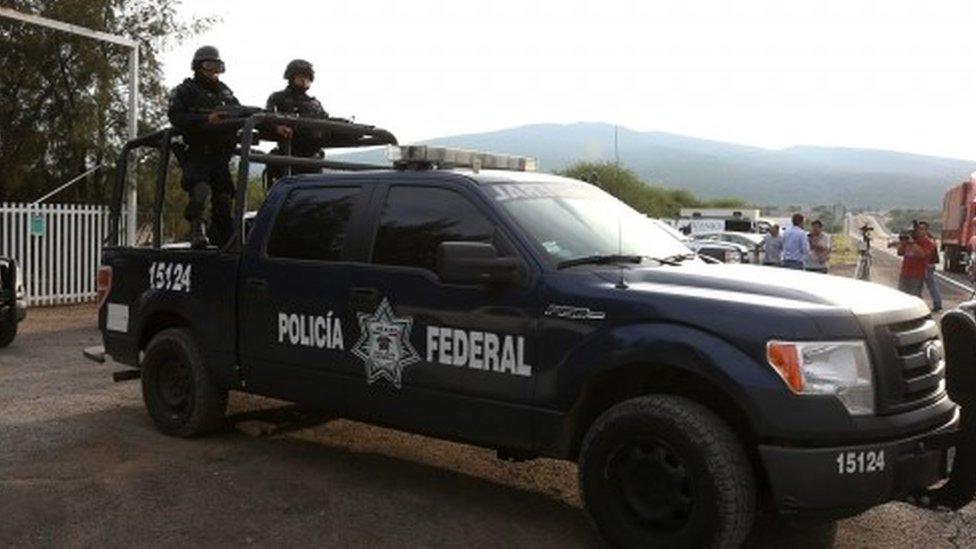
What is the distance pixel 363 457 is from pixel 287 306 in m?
1.13

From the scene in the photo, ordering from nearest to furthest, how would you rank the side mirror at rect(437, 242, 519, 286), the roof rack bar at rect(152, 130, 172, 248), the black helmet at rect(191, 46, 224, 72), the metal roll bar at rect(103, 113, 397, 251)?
the side mirror at rect(437, 242, 519, 286)
the metal roll bar at rect(103, 113, 397, 251)
the roof rack bar at rect(152, 130, 172, 248)
the black helmet at rect(191, 46, 224, 72)

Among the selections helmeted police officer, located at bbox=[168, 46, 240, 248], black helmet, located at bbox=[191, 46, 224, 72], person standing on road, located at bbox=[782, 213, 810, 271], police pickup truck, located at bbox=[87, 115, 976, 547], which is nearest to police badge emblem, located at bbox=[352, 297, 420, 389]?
police pickup truck, located at bbox=[87, 115, 976, 547]

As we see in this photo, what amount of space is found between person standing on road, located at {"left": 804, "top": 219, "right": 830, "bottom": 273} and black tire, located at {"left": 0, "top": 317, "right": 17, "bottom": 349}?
11603 mm

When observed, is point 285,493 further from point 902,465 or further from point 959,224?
point 959,224

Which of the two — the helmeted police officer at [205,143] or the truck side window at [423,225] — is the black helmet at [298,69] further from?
the truck side window at [423,225]

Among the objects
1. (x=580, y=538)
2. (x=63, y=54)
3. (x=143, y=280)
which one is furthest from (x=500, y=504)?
(x=63, y=54)

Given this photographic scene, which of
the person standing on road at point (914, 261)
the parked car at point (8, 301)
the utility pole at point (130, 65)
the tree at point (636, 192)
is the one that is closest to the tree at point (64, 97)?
the utility pole at point (130, 65)

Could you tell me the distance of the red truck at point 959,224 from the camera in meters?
30.4

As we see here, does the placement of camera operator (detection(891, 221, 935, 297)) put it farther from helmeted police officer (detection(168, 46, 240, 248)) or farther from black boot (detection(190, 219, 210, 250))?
black boot (detection(190, 219, 210, 250))

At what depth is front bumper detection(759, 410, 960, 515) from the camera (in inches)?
147

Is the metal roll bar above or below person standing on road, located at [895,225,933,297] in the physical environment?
above

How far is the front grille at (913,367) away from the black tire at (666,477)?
0.67 meters

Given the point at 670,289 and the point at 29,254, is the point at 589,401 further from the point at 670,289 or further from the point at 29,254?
the point at 29,254

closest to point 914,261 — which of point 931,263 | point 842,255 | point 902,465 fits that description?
point 931,263
